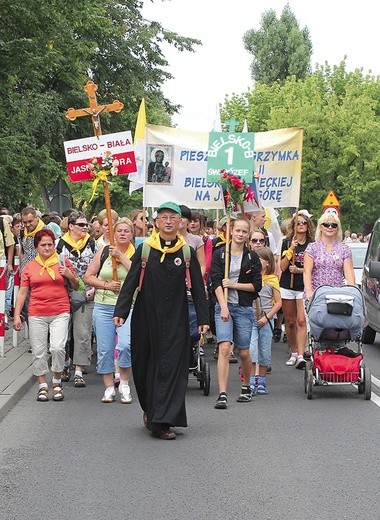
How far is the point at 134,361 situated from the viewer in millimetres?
9758

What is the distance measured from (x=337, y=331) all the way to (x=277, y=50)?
76.6 metres

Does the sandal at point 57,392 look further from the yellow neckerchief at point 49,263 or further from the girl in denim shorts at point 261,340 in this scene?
the girl in denim shorts at point 261,340

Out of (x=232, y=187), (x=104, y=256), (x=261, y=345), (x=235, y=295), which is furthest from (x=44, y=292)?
(x=232, y=187)

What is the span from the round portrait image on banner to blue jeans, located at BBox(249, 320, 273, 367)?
553 centimetres

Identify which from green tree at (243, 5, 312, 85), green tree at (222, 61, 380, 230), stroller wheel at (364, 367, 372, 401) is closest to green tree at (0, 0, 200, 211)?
stroller wheel at (364, 367, 372, 401)

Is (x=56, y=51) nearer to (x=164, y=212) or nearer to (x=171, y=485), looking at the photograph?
(x=164, y=212)

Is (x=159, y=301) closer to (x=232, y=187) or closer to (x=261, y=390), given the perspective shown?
(x=261, y=390)

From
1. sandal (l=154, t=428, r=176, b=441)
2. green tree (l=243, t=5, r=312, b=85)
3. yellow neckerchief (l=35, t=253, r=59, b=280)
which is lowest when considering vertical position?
sandal (l=154, t=428, r=176, b=441)

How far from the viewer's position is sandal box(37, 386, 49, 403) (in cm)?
1169

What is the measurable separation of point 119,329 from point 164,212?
228 centimetres

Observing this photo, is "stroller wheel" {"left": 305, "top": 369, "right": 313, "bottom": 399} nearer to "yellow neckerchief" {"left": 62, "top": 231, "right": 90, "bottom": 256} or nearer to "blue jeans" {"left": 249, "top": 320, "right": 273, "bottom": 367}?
"blue jeans" {"left": 249, "top": 320, "right": 273, "bottom": 367}

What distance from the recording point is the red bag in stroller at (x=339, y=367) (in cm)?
1158

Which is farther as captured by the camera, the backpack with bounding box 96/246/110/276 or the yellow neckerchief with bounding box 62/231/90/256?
the yellow neckerchief with bounding box 62/231/90/256

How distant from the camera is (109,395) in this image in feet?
38.2
